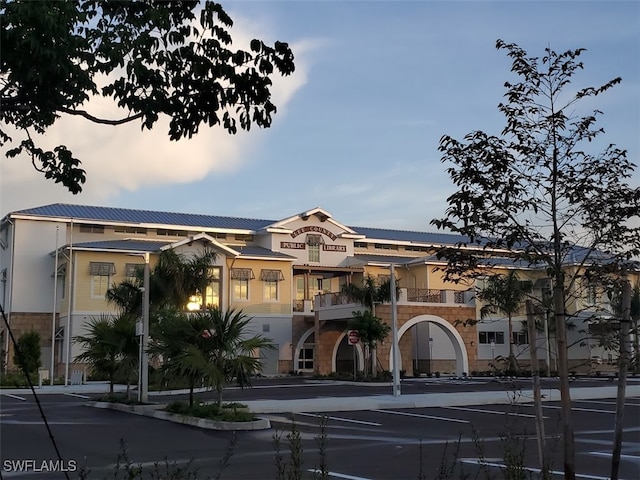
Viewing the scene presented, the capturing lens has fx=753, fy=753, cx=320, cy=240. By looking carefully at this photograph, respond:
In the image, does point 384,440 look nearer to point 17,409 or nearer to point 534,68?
point 534,68

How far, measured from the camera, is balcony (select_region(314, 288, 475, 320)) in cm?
4456

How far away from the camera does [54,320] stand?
4288cm

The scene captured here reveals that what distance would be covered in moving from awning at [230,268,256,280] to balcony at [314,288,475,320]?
4734 mm

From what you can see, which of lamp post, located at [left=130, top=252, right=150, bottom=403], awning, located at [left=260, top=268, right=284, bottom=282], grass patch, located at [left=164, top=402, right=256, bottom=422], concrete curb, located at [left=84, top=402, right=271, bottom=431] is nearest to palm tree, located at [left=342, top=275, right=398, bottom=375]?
awning, located at [left=260, top=268, right=284, bottom=282]

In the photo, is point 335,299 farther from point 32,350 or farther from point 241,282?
point 32,350

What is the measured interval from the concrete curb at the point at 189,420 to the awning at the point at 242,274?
2354cm

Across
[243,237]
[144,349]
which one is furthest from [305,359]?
[144,349]

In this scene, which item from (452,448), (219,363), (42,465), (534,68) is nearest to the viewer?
(534,68)

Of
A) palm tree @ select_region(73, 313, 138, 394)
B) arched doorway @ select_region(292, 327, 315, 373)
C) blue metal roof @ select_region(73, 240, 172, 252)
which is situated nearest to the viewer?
palm tree @ select_region(73, 313, 138, 394)

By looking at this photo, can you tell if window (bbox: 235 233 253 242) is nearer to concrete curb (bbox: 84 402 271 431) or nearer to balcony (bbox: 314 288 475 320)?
balcony (bbox: 314 288 475 320)

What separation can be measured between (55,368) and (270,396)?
19.8 meters

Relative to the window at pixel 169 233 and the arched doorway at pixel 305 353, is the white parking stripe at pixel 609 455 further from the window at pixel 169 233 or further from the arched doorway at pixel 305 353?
the window at pixel 169 233

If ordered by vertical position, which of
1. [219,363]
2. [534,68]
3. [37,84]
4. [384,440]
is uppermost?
[534,68]

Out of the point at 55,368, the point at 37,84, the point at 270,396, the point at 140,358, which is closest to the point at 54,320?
the point at 55,368
